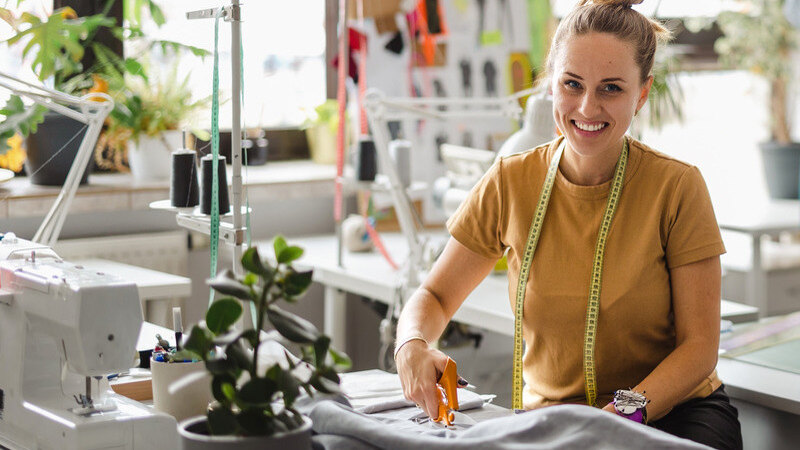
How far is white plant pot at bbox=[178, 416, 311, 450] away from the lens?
3.83ft

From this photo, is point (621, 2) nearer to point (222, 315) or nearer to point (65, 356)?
point (222, 315)

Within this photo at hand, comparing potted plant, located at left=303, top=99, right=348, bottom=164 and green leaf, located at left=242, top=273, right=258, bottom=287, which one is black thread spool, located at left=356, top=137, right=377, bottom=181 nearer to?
potted plant, located at left=303, top=99, right=348, bottom=164

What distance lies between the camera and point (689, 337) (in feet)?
5.94

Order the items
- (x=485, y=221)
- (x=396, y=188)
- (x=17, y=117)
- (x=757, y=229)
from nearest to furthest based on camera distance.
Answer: (x=485, y=221)
(x=17, y=117)
(x=396, y=188)
(x=757, y=229)

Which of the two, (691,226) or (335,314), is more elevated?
(691,226)

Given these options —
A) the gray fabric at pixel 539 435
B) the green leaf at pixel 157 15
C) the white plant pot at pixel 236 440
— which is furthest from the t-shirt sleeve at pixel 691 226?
the green leaf at pixel 157 15

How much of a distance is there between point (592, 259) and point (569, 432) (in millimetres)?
638

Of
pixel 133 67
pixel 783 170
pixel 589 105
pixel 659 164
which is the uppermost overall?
pixel 133 67

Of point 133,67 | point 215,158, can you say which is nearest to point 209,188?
point 215,158

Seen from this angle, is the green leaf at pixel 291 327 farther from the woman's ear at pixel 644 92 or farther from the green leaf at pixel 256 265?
the woman's ear at pixel 644 92

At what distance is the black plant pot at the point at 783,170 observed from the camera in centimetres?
455

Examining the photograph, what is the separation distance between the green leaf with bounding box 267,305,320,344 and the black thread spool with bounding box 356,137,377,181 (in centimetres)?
204

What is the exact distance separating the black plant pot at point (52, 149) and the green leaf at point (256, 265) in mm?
1610

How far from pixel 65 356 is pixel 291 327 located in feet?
1.35
